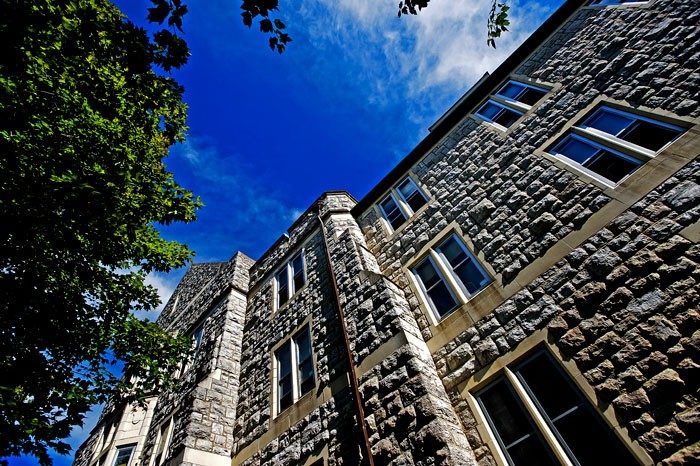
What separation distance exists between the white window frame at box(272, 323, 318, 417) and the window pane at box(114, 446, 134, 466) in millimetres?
8358

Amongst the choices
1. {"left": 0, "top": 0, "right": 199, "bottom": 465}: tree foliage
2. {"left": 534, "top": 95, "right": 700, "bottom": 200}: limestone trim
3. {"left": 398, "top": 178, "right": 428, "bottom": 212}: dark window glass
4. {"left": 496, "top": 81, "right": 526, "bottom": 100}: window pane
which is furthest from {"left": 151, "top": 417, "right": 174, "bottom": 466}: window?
{"left": 496, "top": 81, "right": 526, "bottom": 100}: window pane

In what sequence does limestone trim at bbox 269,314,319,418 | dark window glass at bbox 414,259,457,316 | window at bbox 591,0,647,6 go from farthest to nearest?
window at bbox 591,0,647,6 → limestone trim at bbox 269,314,319,418 → dark window glass at bbox 414,259,457,316

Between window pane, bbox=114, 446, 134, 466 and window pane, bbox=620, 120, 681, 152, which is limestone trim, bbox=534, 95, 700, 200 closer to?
window pane, bbox=620, 120, 681, 152

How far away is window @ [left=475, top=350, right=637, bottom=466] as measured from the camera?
162 inches

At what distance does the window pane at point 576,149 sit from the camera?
6.49 metres

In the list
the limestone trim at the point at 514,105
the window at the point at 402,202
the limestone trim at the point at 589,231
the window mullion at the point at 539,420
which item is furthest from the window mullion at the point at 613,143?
the window mullion at the point at 539,420

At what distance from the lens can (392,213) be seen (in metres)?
10.3

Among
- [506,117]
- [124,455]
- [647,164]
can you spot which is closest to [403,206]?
[506,117]

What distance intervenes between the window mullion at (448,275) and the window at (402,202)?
6.75ft

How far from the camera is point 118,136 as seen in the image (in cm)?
851

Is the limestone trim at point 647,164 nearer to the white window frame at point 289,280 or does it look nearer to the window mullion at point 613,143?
the window mullion at point 613,143

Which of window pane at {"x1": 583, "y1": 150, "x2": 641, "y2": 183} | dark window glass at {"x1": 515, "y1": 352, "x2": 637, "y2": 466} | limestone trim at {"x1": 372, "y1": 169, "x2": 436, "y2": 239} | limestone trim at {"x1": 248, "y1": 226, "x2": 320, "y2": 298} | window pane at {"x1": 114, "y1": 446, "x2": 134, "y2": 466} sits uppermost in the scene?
limestone trim at {"x1": 248, "y1": 226, "x2": 320, "y2": 298}

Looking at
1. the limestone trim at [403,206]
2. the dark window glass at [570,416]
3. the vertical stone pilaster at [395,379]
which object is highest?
the limestone trim at [403,206]

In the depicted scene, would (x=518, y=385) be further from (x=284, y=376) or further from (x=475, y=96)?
(x=475, y=96)
